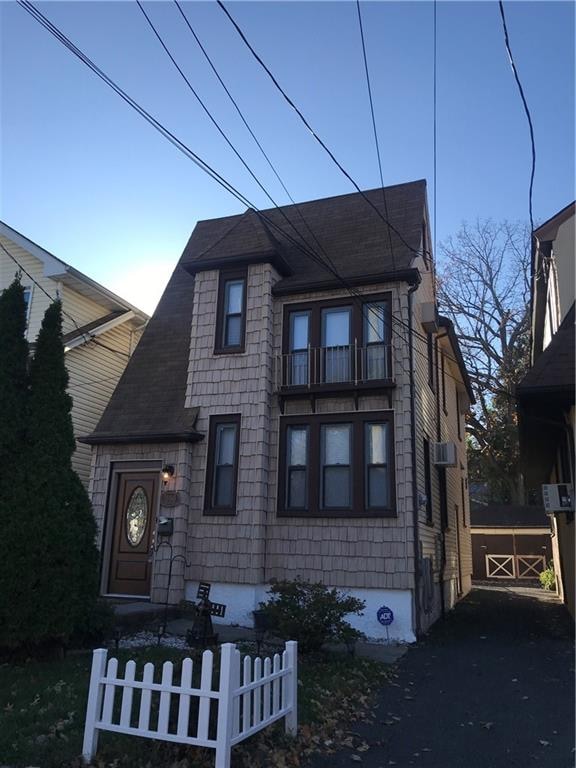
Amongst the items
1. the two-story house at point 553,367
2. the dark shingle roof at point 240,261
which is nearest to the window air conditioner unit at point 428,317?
the dark shingle roof at point 240,261

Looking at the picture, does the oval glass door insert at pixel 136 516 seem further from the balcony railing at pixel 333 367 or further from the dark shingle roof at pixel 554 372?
the dark shingle roof at pixel 554 372

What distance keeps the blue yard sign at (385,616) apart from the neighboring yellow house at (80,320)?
297 inches

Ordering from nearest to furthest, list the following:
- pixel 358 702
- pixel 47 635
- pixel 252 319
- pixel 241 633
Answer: pixel 358 702 → pixel 47 635 → pixel 241 633 → pixel 252 319

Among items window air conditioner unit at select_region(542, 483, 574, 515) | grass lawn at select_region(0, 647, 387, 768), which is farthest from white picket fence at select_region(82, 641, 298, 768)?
window air conditioner unit at select_region(542, 483, 574, 515)

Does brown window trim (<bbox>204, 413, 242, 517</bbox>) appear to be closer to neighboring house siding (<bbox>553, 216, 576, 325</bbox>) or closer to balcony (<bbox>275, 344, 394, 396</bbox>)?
balcony (<bbox>275, 344, 394, 396</bbox>)

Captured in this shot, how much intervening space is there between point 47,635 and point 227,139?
20.9 ft

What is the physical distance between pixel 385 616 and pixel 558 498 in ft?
12.4

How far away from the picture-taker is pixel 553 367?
7.83 meters

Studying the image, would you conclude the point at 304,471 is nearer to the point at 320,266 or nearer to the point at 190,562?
the point at 190,562

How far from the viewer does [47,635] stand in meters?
6.77

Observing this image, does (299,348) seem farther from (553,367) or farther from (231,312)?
(553,367)

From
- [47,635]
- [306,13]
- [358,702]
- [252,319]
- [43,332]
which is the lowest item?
[358,702]

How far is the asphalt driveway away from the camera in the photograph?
4.69m

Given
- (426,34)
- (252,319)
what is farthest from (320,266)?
(426,34)
